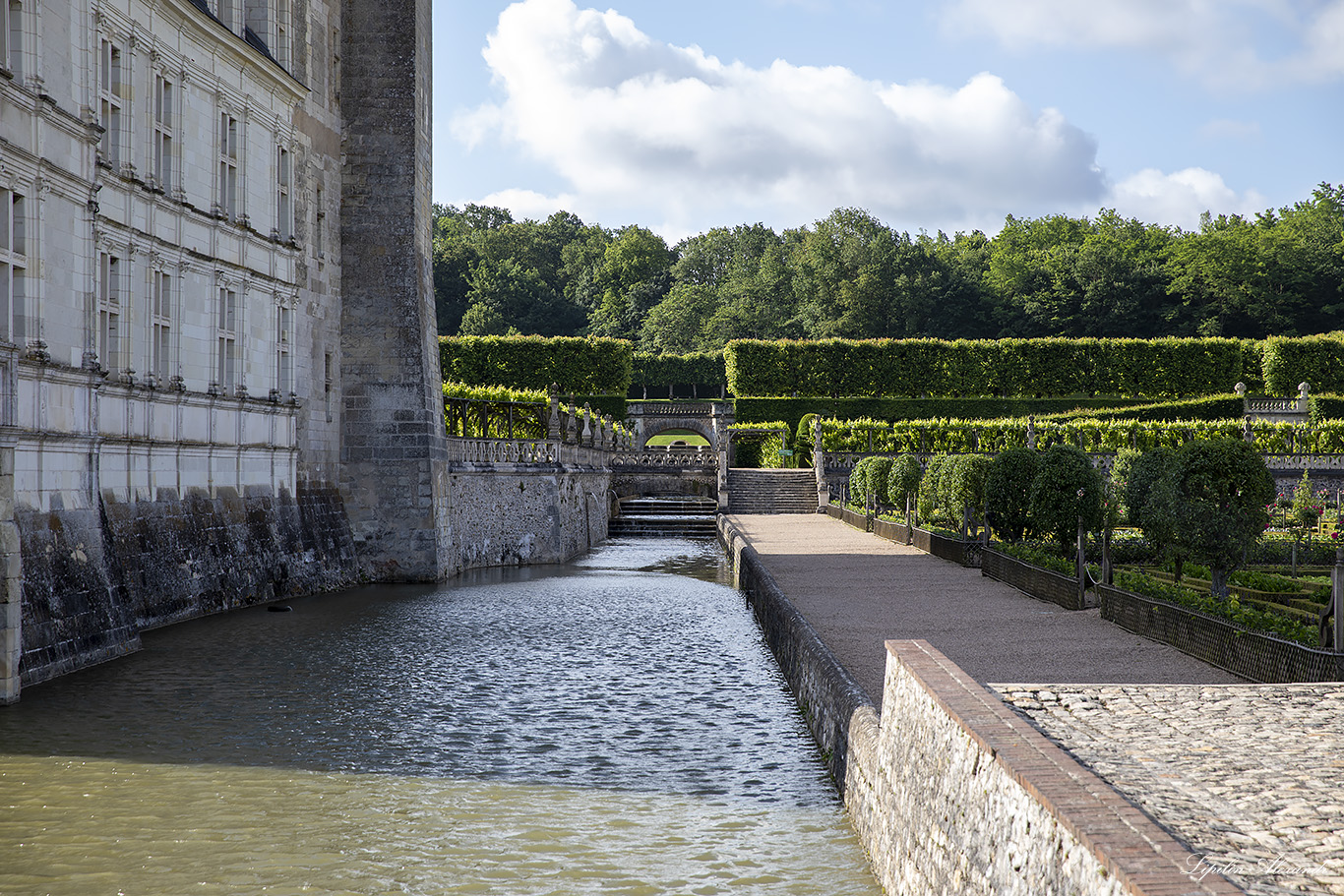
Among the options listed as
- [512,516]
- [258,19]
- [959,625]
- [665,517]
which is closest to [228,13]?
[258,19]

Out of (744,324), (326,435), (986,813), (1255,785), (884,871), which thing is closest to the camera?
(986,813)

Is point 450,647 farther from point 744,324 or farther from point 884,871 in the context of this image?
point 744,324

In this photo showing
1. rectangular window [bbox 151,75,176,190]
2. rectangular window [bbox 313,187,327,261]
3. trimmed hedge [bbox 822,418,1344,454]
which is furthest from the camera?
trimmed hedge [bbox 822,418,1344,454]

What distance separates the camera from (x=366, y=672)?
43.5 feet

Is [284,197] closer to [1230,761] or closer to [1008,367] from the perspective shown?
[1230,761]

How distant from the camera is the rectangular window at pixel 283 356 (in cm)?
1988

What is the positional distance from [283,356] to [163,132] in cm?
485

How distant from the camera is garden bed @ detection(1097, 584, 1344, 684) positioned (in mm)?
8664

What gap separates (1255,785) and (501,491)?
2157cm

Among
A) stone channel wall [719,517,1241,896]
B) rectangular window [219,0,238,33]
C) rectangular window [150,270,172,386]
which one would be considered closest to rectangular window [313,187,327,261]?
rectangular window [219,0,238,33]

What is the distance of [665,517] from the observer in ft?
137

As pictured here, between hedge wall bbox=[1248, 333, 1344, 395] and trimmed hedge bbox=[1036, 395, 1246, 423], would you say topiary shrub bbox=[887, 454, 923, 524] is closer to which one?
trimmed hedge bbox=[1036, 395, 1246, 423]

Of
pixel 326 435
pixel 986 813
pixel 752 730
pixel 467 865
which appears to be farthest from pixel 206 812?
pixel 326 435

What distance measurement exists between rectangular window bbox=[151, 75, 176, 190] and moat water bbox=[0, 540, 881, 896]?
21.4 feet
